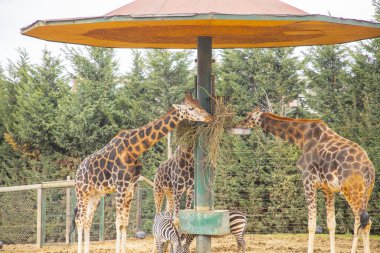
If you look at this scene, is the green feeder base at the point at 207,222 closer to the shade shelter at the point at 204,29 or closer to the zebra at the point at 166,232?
the shade shelter at the point at 204,29

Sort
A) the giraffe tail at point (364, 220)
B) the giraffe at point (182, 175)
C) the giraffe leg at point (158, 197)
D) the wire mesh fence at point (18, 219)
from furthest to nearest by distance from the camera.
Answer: the wire mesh fence at point (18, 219)
the giraffe leg at point (158, 197)
the giraffe at point (182, 175)
the giraffe tail at point (364, 220)

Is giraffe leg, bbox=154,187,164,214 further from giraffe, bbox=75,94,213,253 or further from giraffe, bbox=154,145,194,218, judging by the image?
giraffe, bbox=75,94,213,253

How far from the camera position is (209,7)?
809cm

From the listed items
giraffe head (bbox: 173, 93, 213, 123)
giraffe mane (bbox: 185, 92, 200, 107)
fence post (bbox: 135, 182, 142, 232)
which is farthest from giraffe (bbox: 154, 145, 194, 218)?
fence post (bbox: 135, 182, 142, 232)

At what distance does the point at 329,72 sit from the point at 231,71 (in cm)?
226

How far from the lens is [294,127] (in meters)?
9.95

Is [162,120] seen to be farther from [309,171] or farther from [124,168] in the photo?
[309,171]

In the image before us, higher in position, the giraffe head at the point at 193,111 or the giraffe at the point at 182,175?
the giraffe head at the point at 193,111

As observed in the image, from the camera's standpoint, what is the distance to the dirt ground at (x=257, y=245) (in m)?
12.9

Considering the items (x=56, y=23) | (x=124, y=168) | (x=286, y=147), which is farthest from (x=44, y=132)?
(x=56, y=23)

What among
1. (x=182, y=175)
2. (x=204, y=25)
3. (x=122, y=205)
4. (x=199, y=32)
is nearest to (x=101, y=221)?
(x=182, y=175)

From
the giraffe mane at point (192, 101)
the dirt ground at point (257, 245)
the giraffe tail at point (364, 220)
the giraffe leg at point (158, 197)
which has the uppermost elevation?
the giraffe mane at point (192, 101)

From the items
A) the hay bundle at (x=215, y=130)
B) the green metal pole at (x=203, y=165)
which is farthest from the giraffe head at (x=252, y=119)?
the green metal pole at (x=203, y=165)

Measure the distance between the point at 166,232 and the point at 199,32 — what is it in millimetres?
2799
